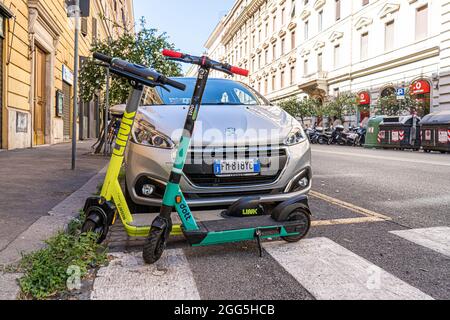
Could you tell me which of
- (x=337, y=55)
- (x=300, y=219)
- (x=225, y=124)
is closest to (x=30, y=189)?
(x=225, y=124)

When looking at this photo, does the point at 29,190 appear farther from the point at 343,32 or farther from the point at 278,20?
the point at 278,20

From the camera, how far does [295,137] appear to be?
11.6ft

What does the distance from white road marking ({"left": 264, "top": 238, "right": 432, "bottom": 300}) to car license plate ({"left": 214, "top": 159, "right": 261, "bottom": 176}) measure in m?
Result: 0.60

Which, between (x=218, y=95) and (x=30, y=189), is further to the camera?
(x=30, y=189)

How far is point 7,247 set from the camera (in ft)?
9.16

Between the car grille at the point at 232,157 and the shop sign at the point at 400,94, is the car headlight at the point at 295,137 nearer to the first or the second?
the car grille at the point at 232,157

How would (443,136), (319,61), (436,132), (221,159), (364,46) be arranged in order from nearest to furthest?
(221,159) → (443,136) → (436,132) → (364,46) → (319,61)

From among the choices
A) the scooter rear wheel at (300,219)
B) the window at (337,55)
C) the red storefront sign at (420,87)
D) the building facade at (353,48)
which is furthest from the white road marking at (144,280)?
the window at (337,55)

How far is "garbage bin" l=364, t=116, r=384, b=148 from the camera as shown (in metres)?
20.7

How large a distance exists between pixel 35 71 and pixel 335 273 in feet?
45.2

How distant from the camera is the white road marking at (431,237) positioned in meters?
3.03

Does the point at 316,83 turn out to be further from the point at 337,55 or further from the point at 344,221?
the point at 344,221
